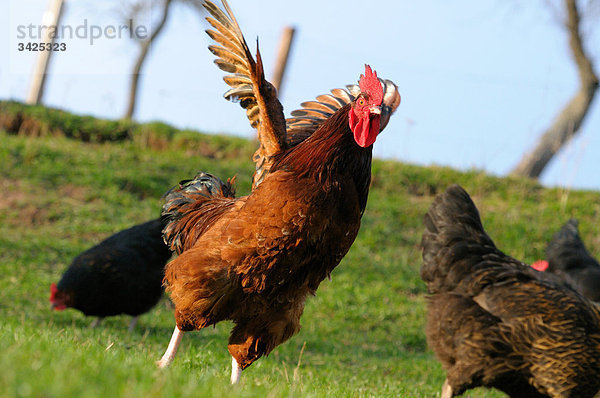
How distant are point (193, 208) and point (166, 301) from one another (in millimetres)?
3852

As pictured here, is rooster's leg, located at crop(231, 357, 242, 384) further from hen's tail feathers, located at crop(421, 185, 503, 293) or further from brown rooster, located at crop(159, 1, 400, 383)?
hen's tail feathers, located at crop(421, 185, 503, 293)

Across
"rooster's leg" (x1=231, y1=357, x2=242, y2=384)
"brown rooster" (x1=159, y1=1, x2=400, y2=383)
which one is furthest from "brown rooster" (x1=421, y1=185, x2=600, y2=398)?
"rooster's leg" (x1=231, y1=357, x2=242, y2=384)

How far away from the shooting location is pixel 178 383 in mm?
2527

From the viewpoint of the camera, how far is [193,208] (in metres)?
4.93

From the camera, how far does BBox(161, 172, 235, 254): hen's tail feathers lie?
459 cm

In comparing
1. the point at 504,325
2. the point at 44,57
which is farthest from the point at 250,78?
the point at 44,57

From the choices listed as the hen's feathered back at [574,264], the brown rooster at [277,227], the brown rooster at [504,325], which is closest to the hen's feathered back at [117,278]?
the brown rooster at [277,227]

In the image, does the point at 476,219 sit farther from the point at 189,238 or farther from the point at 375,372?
the point at 189,238

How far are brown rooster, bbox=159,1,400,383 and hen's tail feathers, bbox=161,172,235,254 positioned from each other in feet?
0.57

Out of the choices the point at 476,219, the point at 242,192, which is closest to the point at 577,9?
the point at 242,192

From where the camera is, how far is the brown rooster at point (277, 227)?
378 centimetres

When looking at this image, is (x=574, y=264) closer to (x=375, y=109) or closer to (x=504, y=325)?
(x=504, y=325)

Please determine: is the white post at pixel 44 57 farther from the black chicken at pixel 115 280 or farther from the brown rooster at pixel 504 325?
the brown rooster at pixel 504 325

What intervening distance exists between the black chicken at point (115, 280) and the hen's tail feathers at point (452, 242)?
3062 millimetres
